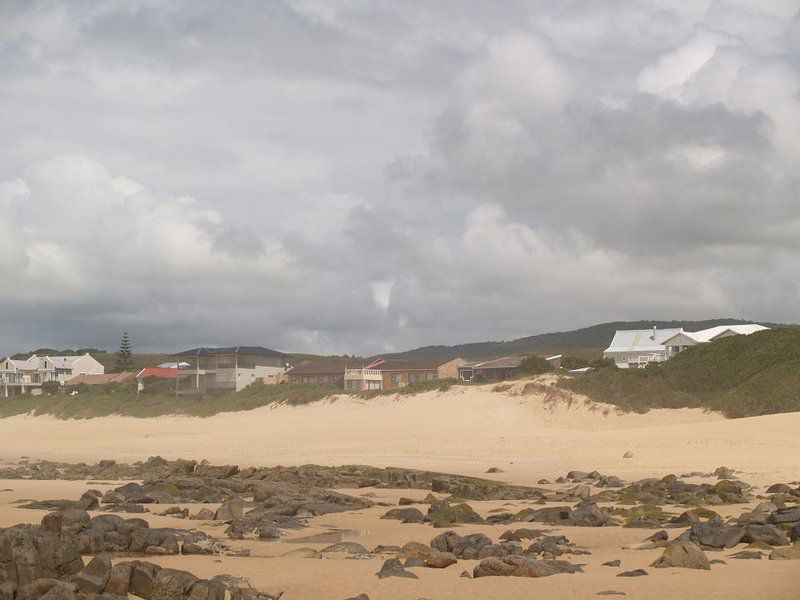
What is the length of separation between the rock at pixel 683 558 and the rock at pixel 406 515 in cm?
741

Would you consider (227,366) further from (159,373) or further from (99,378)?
(99,378)

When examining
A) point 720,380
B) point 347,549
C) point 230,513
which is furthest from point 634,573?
point 720,380

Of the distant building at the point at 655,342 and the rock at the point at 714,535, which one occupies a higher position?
the distant building at the point at 655,342

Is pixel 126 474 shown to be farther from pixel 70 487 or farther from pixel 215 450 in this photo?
pixel 215 450

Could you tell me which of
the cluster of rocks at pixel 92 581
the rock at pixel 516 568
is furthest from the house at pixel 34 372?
the rock at pixel 516 568

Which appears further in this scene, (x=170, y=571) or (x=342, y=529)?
(x=342, y=529)

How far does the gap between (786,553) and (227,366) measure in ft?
264

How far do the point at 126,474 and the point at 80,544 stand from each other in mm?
19479

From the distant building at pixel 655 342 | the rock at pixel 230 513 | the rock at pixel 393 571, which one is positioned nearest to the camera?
the rock at pixel 393 571

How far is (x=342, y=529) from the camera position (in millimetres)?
18500

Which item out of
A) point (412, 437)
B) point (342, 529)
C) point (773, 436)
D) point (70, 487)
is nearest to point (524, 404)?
point (412, 437)

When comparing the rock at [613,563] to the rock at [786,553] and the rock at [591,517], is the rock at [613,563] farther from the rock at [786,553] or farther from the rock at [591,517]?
the rock at [591,517]

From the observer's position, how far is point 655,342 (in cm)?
9225

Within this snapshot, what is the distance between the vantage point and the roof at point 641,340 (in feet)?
298
